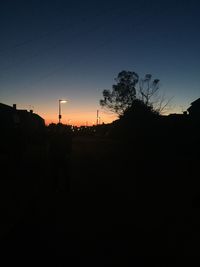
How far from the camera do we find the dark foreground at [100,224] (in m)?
5.50

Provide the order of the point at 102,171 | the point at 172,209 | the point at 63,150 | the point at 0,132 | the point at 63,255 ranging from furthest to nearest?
1. the point at 102,171
2. the point at 0,132
3. the point at 63,150
4. the point at 172,209
5. the point at 63,255

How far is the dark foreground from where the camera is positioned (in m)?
5.50

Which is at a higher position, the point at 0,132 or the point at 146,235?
the point at 0,132

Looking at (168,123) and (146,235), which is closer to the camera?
(146,235)

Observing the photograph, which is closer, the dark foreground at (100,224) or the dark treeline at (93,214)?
the dark foreground at (100,224)

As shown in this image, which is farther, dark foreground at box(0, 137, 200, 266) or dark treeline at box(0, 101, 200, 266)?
dark treeline at box(0, 101, 200, 266)

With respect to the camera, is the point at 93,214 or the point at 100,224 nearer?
the point at 100,224

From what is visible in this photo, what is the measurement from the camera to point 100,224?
724cm

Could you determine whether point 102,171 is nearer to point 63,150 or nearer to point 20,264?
point 63,150

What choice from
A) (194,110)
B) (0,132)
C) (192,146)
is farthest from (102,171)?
(194,110)

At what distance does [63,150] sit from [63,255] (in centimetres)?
592

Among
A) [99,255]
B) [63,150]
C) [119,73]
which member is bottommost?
[99,255]

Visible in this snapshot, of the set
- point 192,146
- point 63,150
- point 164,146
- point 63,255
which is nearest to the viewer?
point 63,255

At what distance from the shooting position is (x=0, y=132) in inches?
603
